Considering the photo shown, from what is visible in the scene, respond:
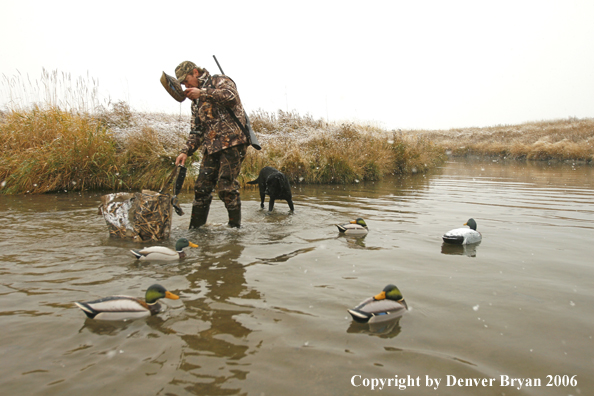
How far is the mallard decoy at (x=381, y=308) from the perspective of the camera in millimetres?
2670

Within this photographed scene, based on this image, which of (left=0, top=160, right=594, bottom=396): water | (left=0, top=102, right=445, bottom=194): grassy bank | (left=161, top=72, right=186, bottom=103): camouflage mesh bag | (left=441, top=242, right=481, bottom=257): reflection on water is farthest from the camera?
(left=0, top=102, right=445, bottom=194): grassy bank

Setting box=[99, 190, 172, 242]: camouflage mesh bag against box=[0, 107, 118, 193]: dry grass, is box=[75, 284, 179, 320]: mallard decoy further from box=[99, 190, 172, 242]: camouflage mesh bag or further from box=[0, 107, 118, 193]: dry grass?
box=[0, 107, 118, 193]: dry grass

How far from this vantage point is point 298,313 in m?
2.88

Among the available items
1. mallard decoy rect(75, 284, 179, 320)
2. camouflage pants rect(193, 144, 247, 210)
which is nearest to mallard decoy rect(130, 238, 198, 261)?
mallard decoy rect(75, 284, 179, 320)

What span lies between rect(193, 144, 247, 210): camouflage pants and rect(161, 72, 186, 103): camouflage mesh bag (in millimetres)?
837

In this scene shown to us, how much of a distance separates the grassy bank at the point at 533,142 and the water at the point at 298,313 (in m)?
18.0

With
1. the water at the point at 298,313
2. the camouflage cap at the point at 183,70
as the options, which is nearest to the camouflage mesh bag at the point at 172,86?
the camouflage cap at the point at 183,70

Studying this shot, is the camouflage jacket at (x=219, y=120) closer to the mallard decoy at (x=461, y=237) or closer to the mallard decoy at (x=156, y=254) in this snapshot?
the mallard decoy at (x=156, y=254)

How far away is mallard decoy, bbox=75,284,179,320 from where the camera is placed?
2652mm

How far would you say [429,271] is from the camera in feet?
12.9

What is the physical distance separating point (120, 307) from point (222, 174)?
282cm

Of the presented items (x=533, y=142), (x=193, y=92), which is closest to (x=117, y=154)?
(x=193, y=92)

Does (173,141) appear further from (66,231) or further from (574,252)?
(574,252)

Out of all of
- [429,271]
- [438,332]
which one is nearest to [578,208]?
[429,271]
